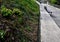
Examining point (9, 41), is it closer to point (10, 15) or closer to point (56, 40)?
point (56, 40)

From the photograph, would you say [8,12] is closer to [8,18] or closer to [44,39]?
[8,18]

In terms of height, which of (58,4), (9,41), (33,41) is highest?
(9,41)

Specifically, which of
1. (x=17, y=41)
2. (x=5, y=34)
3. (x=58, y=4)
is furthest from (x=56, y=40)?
(x=58, y=4)

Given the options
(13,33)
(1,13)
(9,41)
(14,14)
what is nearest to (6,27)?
(13,33)

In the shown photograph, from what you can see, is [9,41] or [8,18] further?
[8,18]

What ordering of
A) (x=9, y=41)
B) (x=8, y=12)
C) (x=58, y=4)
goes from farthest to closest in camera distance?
(x=58, y=4)
(x=8, y=12)
(x=9, y=41)

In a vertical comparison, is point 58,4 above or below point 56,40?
below

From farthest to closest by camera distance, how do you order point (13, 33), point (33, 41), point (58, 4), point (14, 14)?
point (58, 4)
point (14, 14)
point (33, 41)
point (13, 33)

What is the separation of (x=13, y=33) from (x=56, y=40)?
4.97ft

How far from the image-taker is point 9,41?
240 inches

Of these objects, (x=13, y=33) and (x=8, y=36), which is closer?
(x=8, y=36)

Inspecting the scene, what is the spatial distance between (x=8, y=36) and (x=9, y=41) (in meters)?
0.20

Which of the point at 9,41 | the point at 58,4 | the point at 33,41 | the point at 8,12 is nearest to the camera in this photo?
the point at 9,41

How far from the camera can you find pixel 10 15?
8.66m
